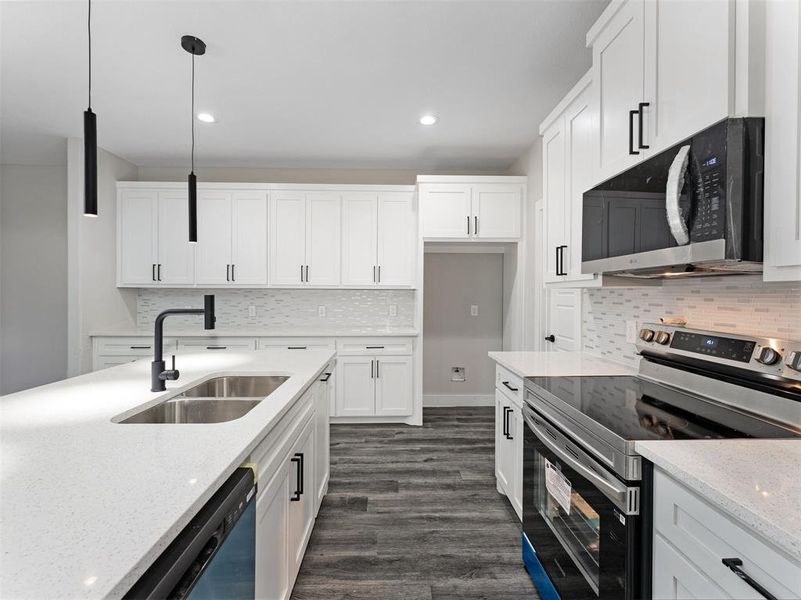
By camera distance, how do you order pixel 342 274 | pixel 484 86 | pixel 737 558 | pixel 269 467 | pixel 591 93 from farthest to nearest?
pixel 342 274, pixel 484 86, pixel 591 93, pixel 269 467, pixel 737 558

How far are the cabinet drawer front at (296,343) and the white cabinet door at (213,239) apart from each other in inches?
33.2

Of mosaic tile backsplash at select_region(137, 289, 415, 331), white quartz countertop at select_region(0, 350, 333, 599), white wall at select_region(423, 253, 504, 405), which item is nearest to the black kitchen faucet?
white quartz countertop at select_region(0, 350, 333, 599)

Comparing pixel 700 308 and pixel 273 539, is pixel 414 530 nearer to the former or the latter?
pixel 273 539

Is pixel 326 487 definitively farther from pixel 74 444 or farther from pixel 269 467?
pixel 74 444

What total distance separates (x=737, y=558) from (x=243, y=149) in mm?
4278

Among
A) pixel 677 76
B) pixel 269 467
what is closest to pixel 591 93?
pixel 677 76

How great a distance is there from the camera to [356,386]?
156 inches

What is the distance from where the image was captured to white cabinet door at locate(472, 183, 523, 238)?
12.9ft

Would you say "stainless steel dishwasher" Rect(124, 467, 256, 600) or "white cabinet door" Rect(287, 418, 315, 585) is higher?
"stainless steel dishwasher" Rect(124, 467, 256, 600)

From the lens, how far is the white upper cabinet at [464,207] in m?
3.93

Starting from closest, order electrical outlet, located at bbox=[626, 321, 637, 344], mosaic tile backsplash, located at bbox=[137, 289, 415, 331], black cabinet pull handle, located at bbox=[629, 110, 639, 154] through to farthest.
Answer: black cabinet pull handle, located at bbox=[629, 110, 639, 154] < electrical outlet, located at bbox=[626, 321, 637, 344] < mosaic tile backsplash, located at bbox=[137, 289, 415, 331]

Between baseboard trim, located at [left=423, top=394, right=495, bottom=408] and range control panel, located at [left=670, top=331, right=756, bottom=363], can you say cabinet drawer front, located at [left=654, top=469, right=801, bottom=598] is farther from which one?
baseboard trim, located at [left=423, top=394, right=495, bottom=408]

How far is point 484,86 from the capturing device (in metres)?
2.69

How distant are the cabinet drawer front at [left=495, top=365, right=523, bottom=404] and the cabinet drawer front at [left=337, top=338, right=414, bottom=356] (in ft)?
5.19
